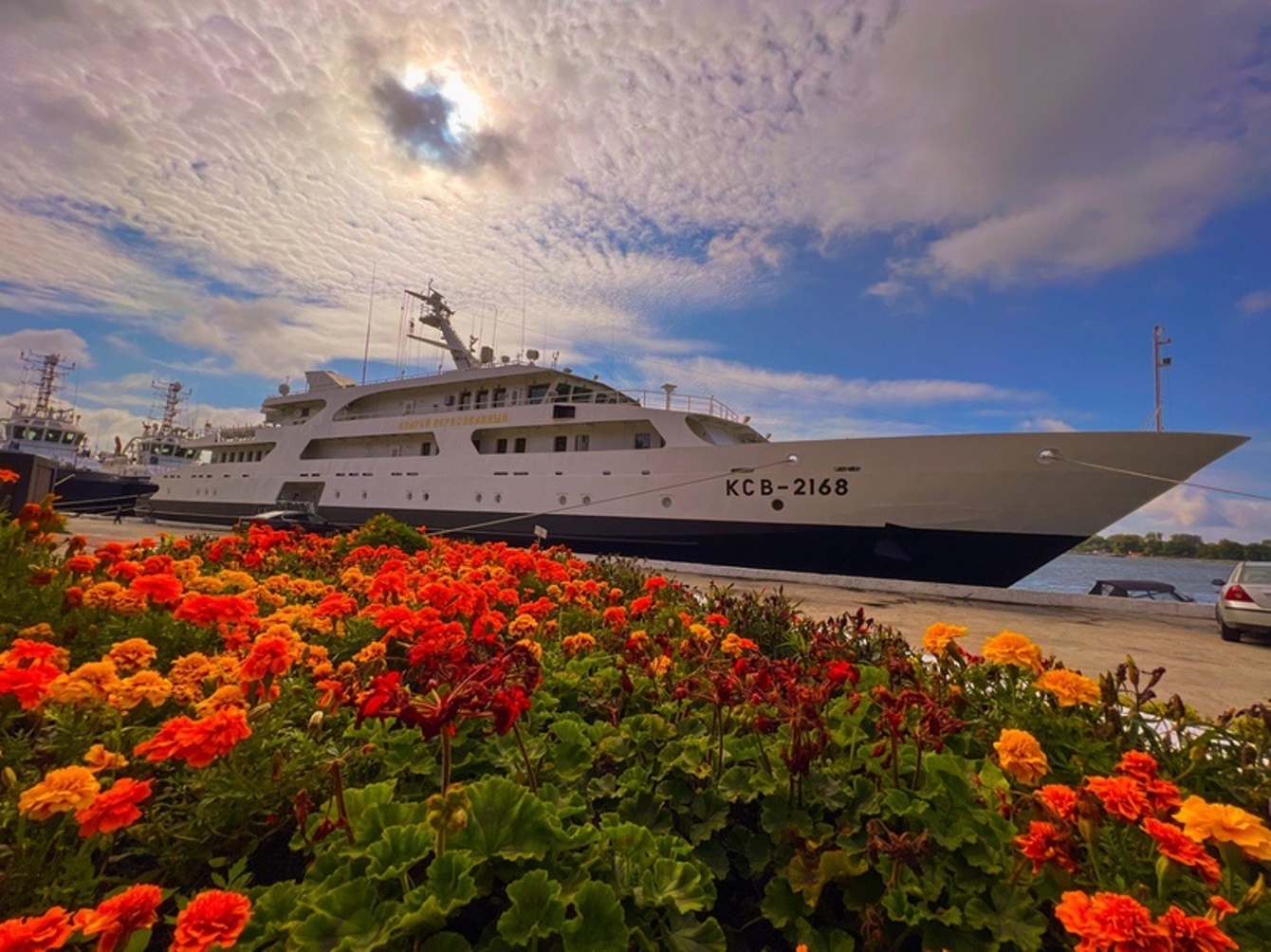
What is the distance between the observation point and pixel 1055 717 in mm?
1867

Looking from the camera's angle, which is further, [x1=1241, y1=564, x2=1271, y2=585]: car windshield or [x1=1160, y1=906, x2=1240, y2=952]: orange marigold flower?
[x1=1241, y1=564, x2=1271, y2=585]: car windshield

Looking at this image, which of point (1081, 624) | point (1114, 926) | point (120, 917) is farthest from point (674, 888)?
point (1081, 624)

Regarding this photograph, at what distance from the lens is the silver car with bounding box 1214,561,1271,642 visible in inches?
227

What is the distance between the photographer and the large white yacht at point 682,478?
→ 34.0 ft

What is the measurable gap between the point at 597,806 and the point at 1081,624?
23.2 ft

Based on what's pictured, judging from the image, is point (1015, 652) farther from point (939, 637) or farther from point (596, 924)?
point (596, 924)

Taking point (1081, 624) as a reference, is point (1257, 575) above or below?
above

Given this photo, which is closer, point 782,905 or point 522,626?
point 782,905

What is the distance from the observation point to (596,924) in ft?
3.55

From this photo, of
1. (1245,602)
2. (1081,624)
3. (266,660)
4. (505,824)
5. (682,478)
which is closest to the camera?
(505,824)

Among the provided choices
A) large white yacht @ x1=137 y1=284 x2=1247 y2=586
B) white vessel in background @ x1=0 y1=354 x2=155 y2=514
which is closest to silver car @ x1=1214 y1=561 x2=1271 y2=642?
large white yacht @ x1=137 y1=284 x2=1247 y2=586

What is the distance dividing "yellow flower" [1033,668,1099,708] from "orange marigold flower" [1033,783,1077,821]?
1.77 feet

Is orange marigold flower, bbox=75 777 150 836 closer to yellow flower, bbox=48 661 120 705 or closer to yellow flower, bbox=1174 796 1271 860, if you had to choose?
yellow flower, bbox=48 661 120 705

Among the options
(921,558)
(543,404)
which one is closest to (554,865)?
(921,558)
